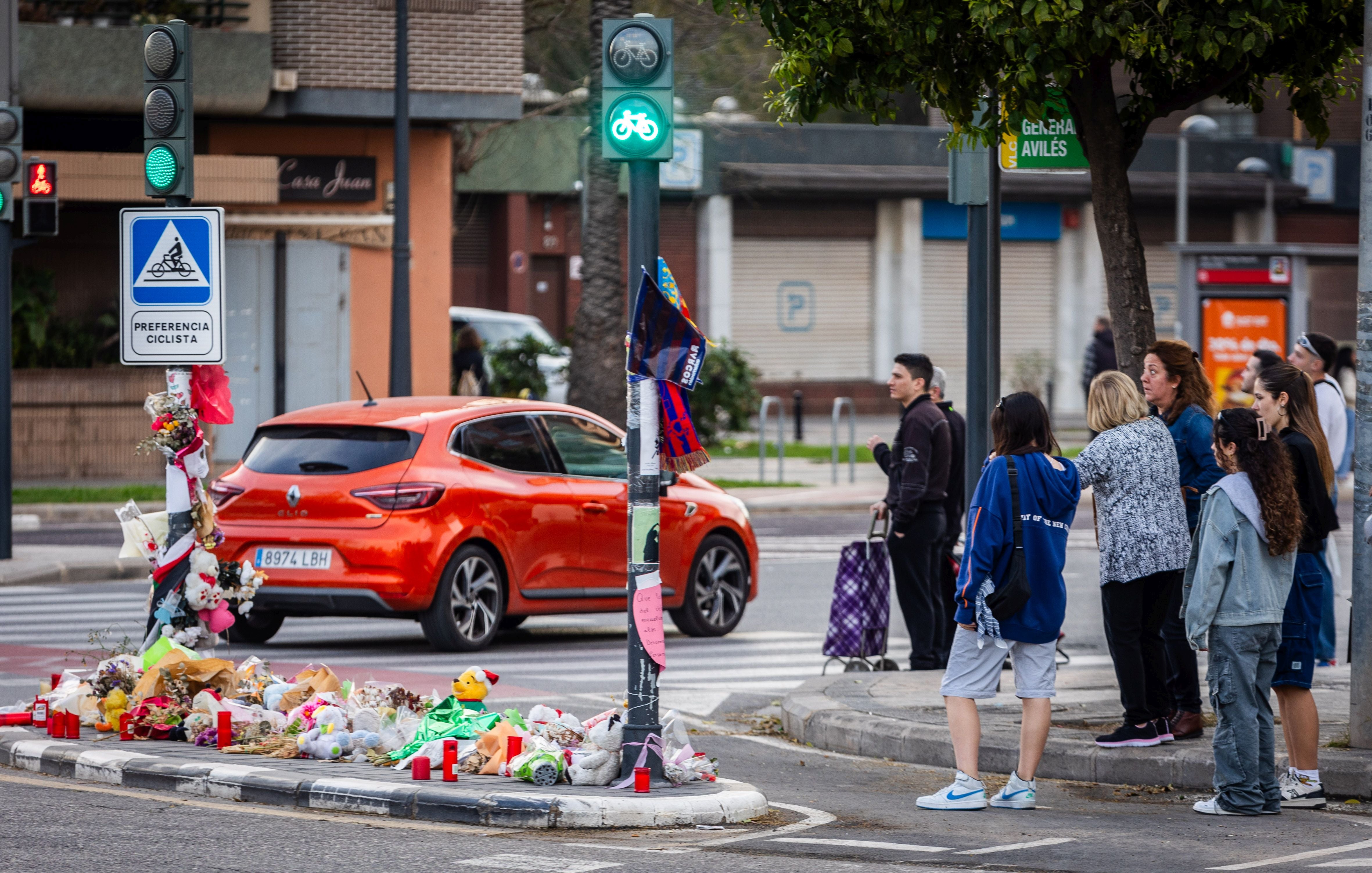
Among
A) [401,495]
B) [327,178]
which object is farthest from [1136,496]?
[327,178]

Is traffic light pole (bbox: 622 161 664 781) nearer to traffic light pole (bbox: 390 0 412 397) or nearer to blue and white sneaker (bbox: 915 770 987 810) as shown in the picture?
blue and white sneaker (bbox: 915 770 987 810)

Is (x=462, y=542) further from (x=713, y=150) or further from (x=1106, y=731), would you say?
(x=713, y=150)

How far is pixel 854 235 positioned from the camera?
39.3 meters

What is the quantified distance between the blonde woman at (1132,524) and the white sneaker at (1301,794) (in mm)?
812

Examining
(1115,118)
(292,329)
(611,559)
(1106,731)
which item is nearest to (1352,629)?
(1106,731)

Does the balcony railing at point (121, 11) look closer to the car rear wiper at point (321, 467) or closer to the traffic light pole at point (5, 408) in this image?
the traffic light pole at point (5, 408)

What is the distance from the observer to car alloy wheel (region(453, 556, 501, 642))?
1160 centimetres

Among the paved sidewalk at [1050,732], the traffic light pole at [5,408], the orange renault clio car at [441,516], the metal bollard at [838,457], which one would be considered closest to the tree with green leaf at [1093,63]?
the paved sidewalk at [1050,732]

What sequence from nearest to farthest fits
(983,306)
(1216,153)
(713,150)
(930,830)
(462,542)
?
(930,830) → (983,306) → (462,542) → (713,150) → (1216,153)

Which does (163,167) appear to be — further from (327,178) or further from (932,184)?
(932,184)

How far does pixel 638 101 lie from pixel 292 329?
18553mm

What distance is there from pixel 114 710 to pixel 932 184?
31854 millimetres

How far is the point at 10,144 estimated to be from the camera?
606 inches

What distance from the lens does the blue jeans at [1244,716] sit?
7.38 m
